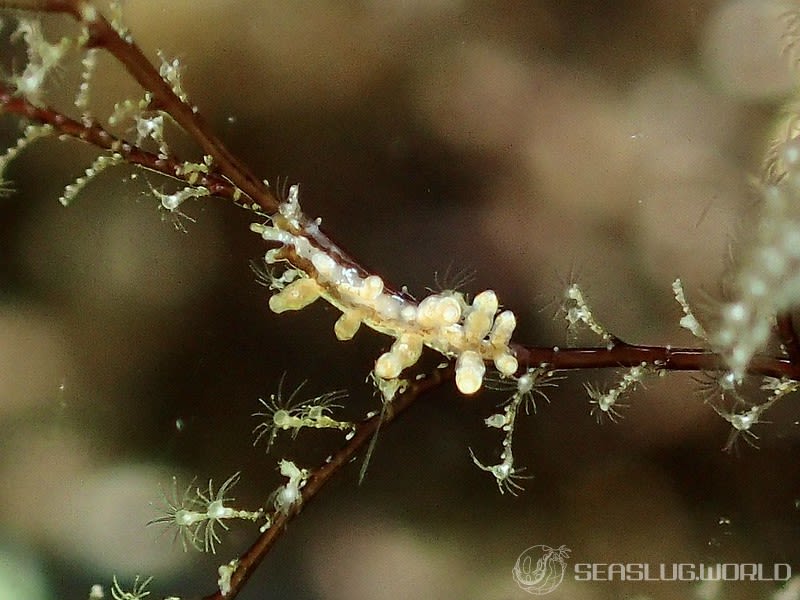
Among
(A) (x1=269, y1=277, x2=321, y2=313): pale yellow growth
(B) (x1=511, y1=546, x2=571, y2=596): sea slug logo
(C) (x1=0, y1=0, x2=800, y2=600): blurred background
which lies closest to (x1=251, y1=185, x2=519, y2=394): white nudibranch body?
(A) (x1=269, y1=277, x2=321, y2=313): pale yellow growth

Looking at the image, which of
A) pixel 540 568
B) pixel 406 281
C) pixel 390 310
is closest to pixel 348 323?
pixel 390 310

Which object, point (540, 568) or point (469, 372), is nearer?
point (469, 372)

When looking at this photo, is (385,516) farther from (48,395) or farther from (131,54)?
(131,54)

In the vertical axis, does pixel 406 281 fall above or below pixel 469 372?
above

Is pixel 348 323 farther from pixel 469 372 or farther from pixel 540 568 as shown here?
pixel 540 568

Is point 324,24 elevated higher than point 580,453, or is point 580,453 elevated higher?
point 324,24

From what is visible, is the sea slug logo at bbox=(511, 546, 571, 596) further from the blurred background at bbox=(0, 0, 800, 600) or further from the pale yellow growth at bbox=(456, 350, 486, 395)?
the pale yellow growth at bbox=(456, 350, 486, 395)

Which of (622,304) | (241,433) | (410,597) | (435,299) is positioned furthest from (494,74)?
(410,597)

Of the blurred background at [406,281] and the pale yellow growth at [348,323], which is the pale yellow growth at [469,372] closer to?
the pale yellow growth at [348,323]
